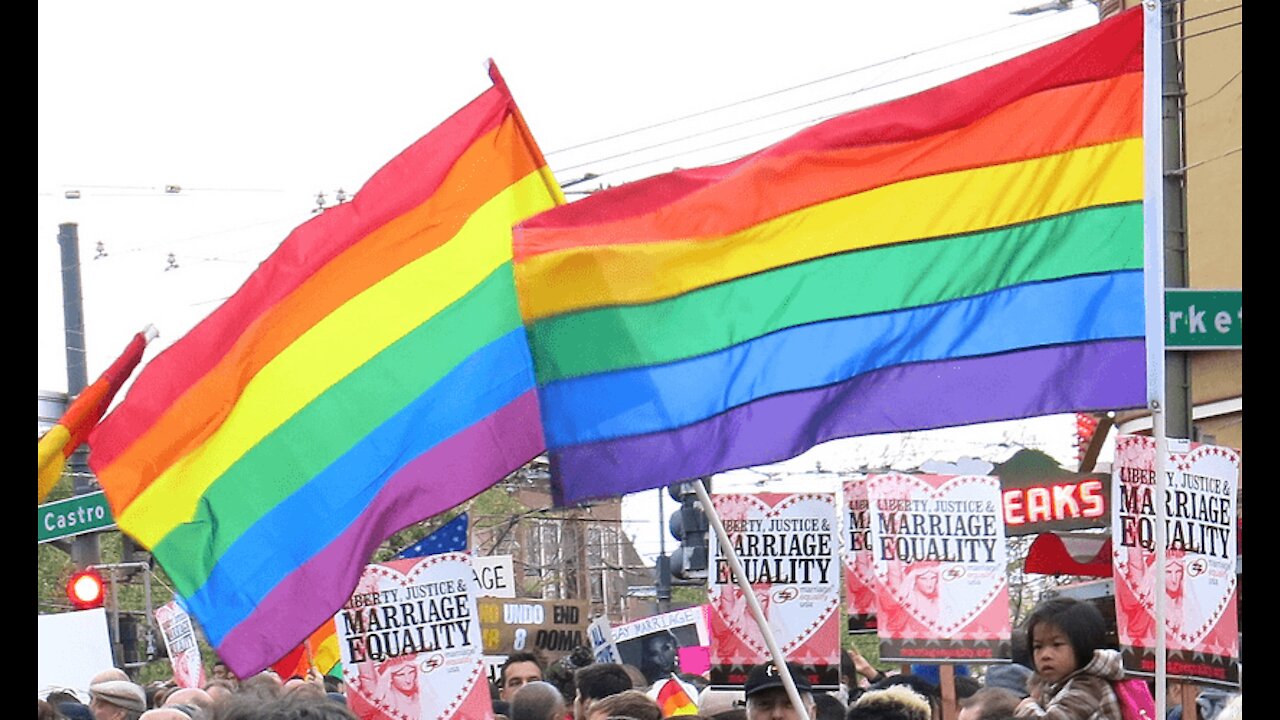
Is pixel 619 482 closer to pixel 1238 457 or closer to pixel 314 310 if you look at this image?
pixel 314 310

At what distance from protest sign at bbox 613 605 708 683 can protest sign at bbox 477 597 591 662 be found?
48 cm

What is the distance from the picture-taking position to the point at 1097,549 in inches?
526

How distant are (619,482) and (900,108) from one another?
1632 millimetres

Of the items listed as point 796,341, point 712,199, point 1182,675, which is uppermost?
point 712,199

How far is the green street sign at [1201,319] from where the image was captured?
1045 cm

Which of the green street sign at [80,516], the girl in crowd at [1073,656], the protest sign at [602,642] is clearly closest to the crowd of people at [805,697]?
the girl in crowd at [1073,656]

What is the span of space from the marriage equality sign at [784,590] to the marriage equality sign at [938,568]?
0.33 metres

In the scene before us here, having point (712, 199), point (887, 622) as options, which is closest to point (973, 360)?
point (712, 199)

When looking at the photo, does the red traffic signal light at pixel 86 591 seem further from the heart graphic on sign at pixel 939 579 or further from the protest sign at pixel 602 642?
the heart graphic on sign at pixel 939 579

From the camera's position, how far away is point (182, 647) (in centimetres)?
1455

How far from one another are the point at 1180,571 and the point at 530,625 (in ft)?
39.5

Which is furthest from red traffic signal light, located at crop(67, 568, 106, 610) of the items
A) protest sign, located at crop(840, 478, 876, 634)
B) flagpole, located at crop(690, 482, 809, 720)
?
flagpole, located at crop(690, 482, 809, 720)

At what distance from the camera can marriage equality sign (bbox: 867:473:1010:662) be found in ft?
30.6
